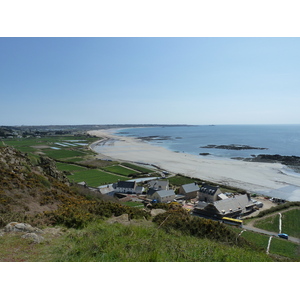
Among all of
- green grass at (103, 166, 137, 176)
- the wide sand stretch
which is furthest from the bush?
green grass at (103, 166, 137, 176)

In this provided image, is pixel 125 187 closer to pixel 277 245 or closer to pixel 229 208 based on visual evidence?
pixel 229 208

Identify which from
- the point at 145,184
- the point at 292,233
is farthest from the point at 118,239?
the point at 145,184

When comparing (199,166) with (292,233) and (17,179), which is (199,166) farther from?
(17,179)

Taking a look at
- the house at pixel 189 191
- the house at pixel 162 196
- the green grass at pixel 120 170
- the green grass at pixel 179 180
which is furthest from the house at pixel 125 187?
the green grass at pixel 120 170

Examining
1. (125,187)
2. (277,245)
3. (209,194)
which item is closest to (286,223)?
(277,245)

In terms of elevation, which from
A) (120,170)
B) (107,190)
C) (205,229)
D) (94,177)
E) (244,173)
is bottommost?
(107,190)

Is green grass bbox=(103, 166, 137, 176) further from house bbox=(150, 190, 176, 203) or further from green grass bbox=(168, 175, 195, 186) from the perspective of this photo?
house bbox=(150, 190, 176, 203)
